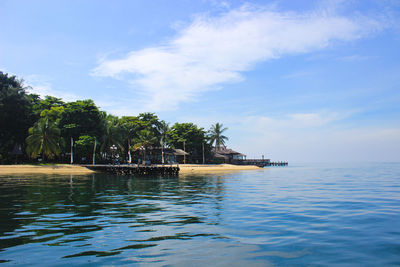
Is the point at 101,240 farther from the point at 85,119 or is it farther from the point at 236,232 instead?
the point at 85,119

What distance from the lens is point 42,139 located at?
183 ft

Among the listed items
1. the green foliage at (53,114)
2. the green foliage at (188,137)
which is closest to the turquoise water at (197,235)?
the green foliage at (53,114)

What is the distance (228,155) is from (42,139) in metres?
65.1

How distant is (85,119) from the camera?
63.7 m

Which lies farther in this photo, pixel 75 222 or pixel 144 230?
pixel 75 222

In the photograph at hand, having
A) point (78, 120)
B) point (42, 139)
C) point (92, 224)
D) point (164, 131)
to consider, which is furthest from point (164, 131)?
point (92, 224)

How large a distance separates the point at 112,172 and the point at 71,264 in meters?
51.1

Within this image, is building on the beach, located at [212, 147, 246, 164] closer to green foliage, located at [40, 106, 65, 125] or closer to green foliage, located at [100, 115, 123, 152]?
green foliage, located at [100, 115, 123, 152]

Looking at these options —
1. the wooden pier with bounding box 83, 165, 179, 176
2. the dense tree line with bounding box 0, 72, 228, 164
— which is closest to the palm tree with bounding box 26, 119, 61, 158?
the dense tree line with bounding box 0, 72, 228, 164

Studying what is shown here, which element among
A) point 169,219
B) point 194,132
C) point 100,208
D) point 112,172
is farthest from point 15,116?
point 169,219

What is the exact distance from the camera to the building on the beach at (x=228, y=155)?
4026 inches

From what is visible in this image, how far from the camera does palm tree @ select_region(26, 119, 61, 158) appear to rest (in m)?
56.1

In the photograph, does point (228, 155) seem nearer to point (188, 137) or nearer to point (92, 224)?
point (188, 137)

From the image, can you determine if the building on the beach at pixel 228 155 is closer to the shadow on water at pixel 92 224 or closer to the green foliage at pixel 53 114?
the green foliage at pixel 53 114
